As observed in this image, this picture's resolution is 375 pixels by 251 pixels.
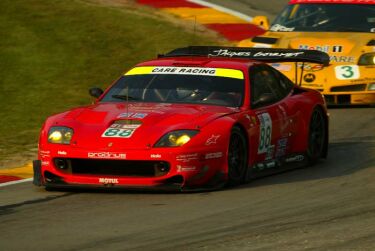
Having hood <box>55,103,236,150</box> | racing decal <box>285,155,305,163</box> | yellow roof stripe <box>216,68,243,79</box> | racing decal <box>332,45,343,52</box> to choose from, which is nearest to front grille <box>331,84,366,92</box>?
racing decal <box>332,45,343,52</box>

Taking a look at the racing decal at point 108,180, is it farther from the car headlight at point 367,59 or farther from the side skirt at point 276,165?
the car headlight at point 367,59

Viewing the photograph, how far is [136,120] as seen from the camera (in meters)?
9.60

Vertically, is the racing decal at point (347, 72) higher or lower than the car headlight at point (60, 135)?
lower

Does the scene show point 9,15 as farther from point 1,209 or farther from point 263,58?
point 1,209

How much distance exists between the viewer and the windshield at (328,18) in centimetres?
1639

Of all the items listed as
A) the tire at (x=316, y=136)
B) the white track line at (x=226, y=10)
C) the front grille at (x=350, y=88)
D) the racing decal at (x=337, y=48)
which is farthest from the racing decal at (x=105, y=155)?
the white track line at (x=226, y=10)

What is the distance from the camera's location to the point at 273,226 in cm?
779

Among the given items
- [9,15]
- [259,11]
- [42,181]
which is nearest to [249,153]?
[42,181]

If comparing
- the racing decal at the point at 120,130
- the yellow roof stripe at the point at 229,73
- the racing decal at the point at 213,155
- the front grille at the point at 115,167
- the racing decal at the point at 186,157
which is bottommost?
the front grille at the point at 115,167

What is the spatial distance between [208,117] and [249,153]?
1.96 feet

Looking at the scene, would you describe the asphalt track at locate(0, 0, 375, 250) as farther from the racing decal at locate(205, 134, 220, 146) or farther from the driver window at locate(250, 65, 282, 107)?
the driver window at locate(250, 65, 282, 107)

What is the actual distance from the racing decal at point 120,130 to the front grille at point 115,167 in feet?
0.70

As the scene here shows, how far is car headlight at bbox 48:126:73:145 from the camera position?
9531 millimetres

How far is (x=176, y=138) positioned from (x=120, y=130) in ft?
1.59
